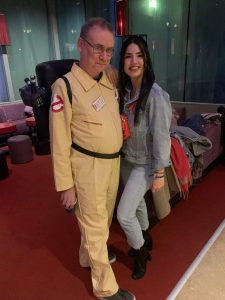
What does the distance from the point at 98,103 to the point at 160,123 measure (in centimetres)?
33

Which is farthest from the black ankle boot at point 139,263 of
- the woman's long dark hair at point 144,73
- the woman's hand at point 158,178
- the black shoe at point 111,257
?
the woman's long dark hair at point 144,73

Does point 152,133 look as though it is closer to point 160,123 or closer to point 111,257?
point 160,123

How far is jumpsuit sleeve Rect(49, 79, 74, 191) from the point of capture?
1.10 meters

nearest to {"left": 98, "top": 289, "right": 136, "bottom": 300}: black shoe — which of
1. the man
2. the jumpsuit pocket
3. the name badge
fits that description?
the man

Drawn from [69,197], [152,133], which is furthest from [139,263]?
[152,133]

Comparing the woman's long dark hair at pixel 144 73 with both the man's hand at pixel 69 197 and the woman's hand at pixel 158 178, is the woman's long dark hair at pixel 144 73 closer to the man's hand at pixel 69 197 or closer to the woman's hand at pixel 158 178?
the woman's hand at pixel 158 178

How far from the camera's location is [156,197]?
5.18ft

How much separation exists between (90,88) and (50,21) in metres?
5.52

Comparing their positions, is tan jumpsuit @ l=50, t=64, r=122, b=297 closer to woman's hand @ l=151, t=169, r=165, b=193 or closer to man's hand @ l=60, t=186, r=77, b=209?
man's hand @ l=60, t=186, r=77, b=209

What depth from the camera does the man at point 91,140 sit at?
1.10 m

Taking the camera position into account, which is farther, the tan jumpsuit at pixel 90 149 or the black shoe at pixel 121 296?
the black shoe at pixel 121 296

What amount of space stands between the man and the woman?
12cm

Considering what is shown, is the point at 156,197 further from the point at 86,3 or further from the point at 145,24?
the point at 86,3

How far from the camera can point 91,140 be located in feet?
3.80
